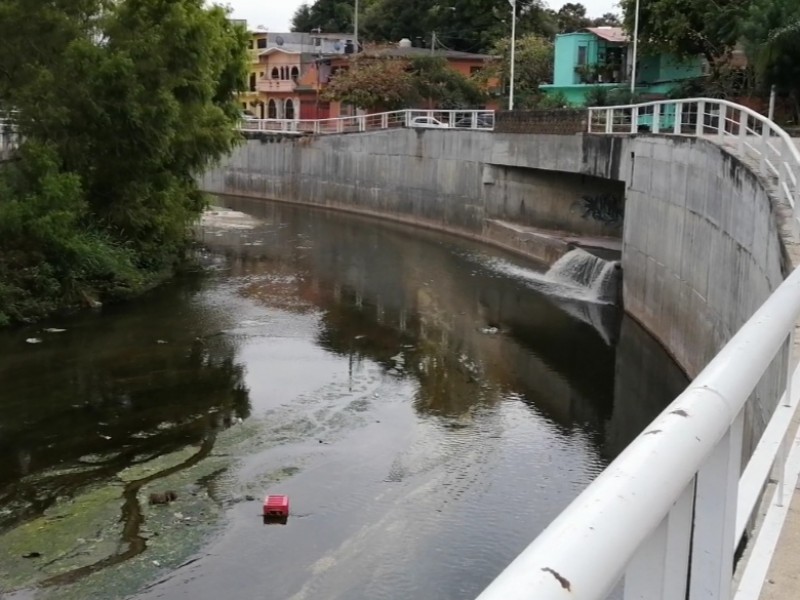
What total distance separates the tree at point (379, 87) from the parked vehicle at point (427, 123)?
7100 millimetres

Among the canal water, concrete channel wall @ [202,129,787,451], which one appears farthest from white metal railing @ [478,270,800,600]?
the canal water

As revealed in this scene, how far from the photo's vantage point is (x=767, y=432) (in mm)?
2730

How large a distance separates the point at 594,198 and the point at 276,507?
61.7ft

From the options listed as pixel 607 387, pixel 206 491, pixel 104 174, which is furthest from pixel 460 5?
pixel 206 491

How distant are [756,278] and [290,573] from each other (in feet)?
20.1

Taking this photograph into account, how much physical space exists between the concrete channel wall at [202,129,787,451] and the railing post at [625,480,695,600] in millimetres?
2127

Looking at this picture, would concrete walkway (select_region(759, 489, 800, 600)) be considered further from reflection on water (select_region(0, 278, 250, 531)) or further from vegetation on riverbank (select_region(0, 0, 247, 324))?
vegetation on riverbank (select_region(0, 0, 247, 324))

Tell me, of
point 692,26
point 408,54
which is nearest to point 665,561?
point 692,26

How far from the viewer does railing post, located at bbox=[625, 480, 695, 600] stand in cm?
137

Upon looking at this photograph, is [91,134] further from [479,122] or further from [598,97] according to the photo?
[598,97]

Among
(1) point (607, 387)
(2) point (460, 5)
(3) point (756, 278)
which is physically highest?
(2) point (460, 5)

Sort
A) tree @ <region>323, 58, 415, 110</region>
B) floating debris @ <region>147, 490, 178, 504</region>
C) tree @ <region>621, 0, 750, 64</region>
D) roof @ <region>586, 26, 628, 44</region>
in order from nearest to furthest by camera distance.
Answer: floating debris @ <region>147, 490, 178, 504</region> → tree @ <region>621, 0, 750, 64</region> → roof @ <region>586, 26, 628, 44</region> → tree @ <region>323, 58, 415, 110</region>

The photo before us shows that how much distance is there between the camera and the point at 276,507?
8992 mm

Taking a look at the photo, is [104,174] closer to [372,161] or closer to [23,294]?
[23,294]
